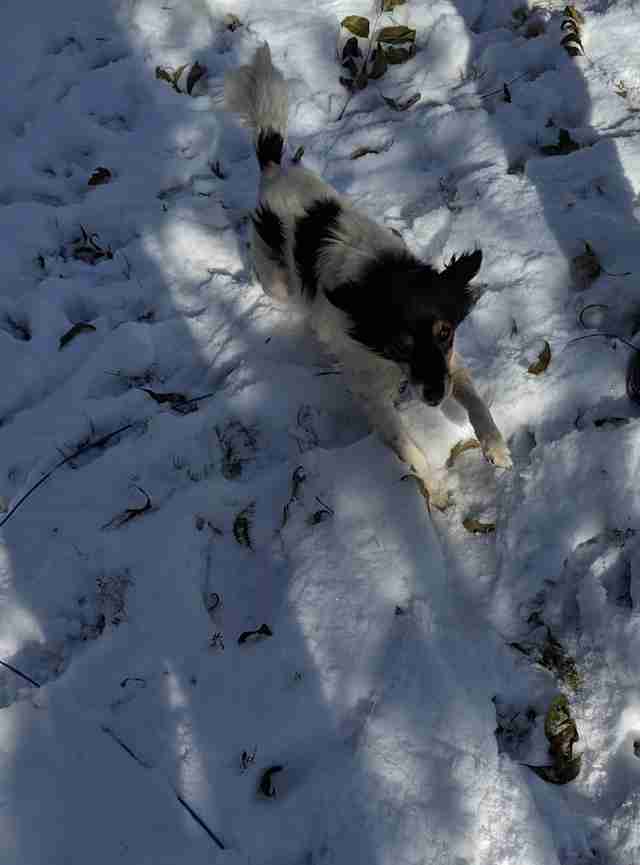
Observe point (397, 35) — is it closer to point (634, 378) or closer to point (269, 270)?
point (269, 270)

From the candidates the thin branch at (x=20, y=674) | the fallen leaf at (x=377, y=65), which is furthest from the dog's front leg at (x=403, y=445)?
the fallen leaf at (x=377, y=65)

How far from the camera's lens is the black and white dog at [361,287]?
8.77ft

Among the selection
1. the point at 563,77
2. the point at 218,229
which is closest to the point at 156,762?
the point at 218,229

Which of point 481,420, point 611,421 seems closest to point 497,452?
point 481,420

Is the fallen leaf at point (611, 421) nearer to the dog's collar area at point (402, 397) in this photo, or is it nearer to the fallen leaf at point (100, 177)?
the dog's collar area at point (402, 397)

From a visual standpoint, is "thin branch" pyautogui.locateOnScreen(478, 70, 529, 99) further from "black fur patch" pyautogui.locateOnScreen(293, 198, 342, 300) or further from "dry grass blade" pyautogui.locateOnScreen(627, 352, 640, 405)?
"dry grass blade" pyautogui.locateOnScreen(627, 352, 640, 405)

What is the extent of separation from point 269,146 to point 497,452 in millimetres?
1932

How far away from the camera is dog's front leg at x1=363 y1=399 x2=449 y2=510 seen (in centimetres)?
281

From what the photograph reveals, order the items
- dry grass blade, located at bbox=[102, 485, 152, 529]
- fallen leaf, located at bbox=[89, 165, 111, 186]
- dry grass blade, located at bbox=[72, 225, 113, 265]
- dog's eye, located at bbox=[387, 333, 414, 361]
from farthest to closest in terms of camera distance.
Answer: fallen leaf, located at bbox=[89, 165, 111, 186]
dry grass blade, located at bbox=[72, 225, 113, 265]
dry grass blade, located at bbox=[102, 485, 152, 529]
dog's eye, located at bbox=[387, 333, 414, 361]

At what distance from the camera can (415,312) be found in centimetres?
264

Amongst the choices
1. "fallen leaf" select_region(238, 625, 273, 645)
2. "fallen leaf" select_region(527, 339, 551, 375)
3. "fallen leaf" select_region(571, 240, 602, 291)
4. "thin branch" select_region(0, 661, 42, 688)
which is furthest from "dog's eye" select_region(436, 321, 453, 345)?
"thin branch" select_region(0, 661, 42, 688)

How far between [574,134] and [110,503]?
3.03 meters

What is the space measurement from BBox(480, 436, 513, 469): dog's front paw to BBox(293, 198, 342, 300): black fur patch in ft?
3.43

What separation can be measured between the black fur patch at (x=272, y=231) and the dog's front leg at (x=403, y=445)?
3.04ft
